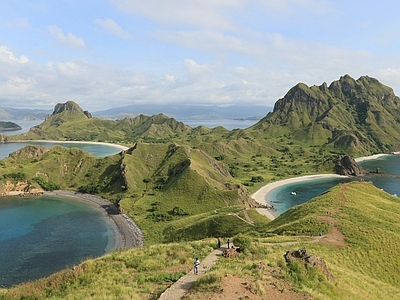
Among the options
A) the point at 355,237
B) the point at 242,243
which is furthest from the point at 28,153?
the point at 355,237

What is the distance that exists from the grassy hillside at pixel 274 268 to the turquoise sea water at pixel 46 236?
162 ft

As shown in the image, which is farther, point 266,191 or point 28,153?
point 28,153

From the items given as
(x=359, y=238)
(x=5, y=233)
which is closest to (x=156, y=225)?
(x=5, y=233)

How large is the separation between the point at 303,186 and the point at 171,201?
91.6 m

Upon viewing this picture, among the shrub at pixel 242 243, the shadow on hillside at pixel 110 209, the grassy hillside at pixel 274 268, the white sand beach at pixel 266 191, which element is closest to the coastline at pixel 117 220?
the shadow on hillside at pixel 110 209

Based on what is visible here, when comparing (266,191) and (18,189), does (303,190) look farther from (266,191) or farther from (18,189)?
(18,189)

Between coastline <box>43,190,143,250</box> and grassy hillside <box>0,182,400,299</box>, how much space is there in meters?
49.4

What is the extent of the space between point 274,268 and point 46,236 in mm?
91311

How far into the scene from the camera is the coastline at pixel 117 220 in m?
92.0

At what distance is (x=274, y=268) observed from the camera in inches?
1121

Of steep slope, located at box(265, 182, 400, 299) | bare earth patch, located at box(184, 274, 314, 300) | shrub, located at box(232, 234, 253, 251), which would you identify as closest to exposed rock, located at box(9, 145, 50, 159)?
steep slope, located at box(265, 182, 400, 299)

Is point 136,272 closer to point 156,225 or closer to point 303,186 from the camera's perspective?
point 156,225

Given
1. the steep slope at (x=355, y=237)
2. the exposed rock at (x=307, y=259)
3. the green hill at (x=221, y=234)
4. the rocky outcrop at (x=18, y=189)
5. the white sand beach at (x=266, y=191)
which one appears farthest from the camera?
the rocky outcrop at (x=18, y=189)

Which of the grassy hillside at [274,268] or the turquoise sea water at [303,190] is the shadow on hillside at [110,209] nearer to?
the turquoise sea water at [303,190]
